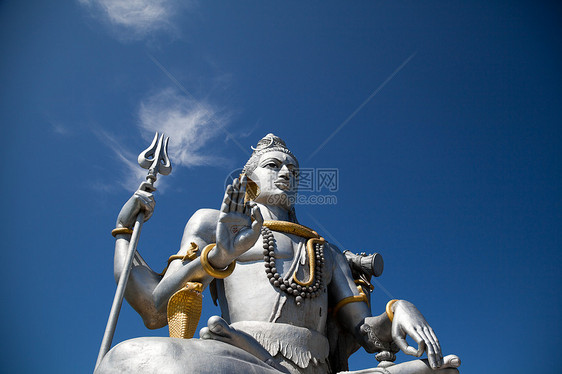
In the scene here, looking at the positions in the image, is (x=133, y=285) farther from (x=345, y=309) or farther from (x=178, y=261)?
(x=345, y=309)

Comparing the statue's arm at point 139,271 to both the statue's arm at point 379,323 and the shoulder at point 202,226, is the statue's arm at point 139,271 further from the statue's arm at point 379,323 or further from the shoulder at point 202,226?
the statue's arm at point 379,323

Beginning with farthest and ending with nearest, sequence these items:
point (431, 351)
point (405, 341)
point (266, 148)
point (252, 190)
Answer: point (266, 148) → point (252, 190) → point (405, 341) → point (431, 351)

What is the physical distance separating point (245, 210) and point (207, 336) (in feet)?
3.58

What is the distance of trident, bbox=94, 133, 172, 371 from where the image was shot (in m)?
4.36

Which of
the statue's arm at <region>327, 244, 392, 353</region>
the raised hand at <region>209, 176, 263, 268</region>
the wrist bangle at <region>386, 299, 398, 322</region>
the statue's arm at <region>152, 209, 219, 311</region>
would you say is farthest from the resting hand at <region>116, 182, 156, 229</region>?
the wrist bangle at <region>386, 299, 398, 322</region>

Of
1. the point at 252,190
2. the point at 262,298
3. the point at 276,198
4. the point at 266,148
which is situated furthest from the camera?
the point at 266,148

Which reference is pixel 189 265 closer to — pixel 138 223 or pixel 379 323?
pixel 138 223

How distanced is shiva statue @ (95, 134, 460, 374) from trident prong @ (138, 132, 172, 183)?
0.67 feet

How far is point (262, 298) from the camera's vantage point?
205 inches

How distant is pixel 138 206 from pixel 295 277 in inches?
74.8

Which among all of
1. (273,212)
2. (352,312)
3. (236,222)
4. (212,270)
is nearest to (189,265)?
(212,270)

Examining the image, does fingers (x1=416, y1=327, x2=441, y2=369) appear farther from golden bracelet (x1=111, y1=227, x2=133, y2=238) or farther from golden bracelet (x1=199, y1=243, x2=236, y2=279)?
golden bracelet (x1=111, y1=227, x2=133, y2=238)

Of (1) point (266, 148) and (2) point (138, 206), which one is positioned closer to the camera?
(2) point (138, 206)

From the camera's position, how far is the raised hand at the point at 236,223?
160 inches
